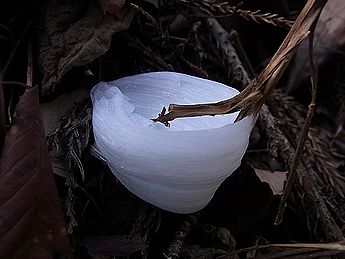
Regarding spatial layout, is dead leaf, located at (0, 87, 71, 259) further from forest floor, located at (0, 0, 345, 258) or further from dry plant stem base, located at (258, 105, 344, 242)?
dry plant stem base, located at (258, 105, 344, 242)

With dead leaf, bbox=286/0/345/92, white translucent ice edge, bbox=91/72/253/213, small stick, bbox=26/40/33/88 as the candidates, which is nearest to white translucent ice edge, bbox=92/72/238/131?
white translucent ice edge, bbox=91/72/253/213

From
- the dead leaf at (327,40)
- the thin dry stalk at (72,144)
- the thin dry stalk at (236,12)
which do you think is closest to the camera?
the thin dry stalk at (72,144)

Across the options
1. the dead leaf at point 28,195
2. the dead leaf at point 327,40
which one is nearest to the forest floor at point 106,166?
the dead leaf at point 28,195

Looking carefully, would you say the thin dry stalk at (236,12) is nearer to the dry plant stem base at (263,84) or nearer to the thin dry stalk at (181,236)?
the dry plant stem base at (263,84)

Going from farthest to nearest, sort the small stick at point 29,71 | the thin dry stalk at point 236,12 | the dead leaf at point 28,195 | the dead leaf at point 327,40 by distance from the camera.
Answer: the dead leaf at point 327,40 < the thin dry stalk at point 236,12 < the small stick at point 29,71 < the dead leaf at point 28,195

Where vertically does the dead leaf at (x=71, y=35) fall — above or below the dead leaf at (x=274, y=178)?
above

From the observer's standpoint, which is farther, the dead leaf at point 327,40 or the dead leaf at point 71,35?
the dead leaf at point 327,40

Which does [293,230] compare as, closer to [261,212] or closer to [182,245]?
[261,212]

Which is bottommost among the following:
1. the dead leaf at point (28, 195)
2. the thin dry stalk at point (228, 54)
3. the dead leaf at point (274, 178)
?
the dead leaf at point (274, 178)

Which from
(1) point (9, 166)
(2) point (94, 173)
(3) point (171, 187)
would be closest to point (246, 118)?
(3) point (171, 187)
